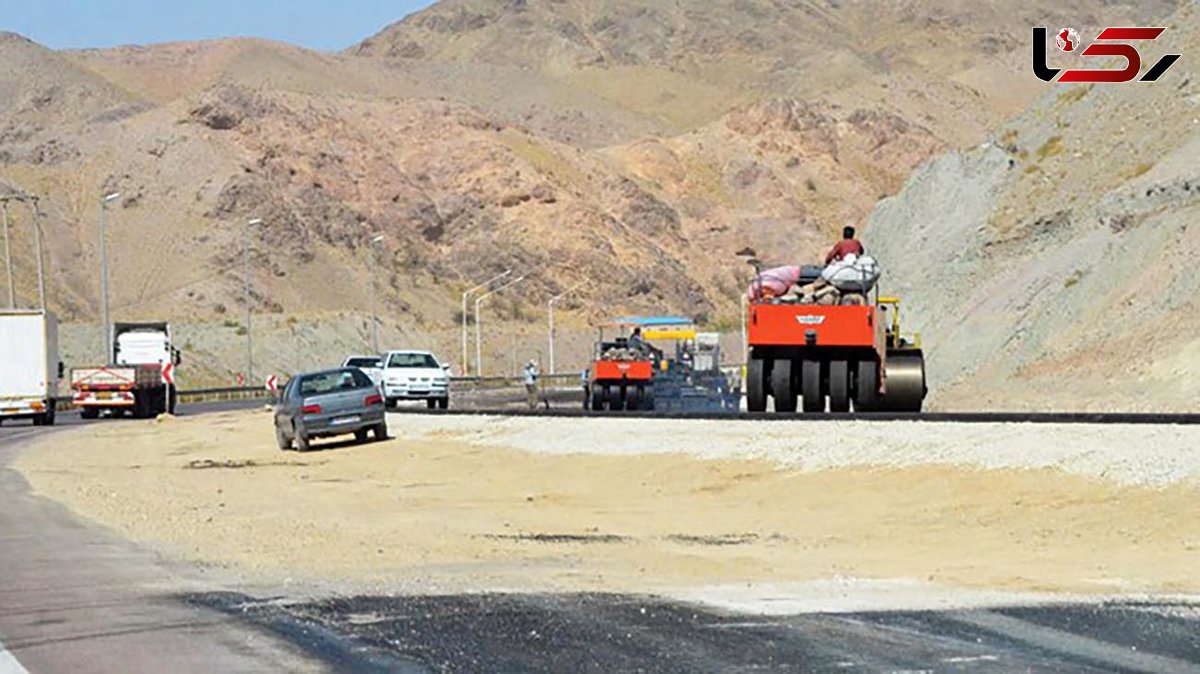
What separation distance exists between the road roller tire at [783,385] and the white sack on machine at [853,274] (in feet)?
5.22

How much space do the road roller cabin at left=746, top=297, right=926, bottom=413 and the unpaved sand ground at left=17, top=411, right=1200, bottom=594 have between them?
1.51 metres

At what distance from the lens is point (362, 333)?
404 ft

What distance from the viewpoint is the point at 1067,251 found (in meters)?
54.8

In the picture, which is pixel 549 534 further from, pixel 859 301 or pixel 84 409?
pixel 84 409

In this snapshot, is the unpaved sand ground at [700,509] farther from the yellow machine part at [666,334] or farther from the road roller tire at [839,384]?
the yellow machine part at [666,334]

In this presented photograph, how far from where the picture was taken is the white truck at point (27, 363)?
5831cm

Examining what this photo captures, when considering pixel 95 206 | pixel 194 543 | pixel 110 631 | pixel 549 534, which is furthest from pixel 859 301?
pixel 95 206

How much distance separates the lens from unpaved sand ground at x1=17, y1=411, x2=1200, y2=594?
52.3 feet

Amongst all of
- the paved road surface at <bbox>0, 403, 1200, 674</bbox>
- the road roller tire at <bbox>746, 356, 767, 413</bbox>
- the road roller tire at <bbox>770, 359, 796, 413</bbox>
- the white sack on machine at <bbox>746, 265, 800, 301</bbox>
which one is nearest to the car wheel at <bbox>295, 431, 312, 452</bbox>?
the road roller tire at <bbox>746, 356, 767, 413</bbox>

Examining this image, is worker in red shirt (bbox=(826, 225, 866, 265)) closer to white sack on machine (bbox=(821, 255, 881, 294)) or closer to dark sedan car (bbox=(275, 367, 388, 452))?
white sack on machine (bbox=(821, 255, 881, 294))

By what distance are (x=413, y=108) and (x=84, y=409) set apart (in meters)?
104
